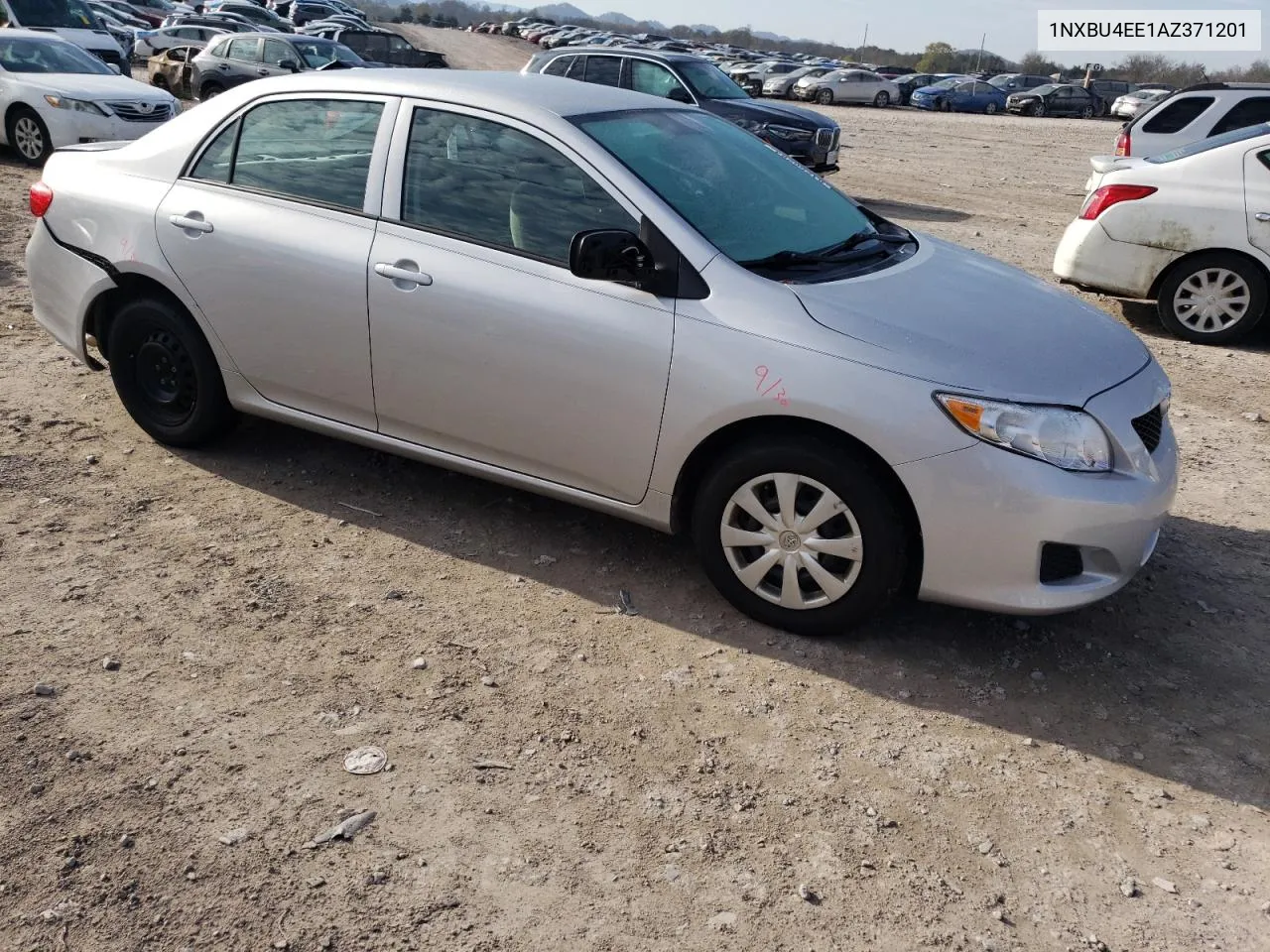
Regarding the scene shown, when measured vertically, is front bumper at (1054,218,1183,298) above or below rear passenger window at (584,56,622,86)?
below

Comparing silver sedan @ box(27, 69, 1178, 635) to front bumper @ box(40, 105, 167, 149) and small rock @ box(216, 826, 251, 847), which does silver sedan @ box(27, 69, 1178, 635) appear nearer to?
small rock @ box(216, 826, 251, 847)

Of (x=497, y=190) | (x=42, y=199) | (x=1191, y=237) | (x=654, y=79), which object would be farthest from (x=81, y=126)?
(x=1191, y=237)

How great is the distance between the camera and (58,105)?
12914 mm

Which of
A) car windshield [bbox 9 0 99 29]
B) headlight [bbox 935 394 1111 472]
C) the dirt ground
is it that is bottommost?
the dirt ground

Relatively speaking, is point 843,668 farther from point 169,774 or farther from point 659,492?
point 169,774

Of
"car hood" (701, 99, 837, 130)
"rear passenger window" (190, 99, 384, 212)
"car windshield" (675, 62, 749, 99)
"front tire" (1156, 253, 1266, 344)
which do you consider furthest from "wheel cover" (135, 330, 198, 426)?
"car windshield" (675, 62, 749, 99)

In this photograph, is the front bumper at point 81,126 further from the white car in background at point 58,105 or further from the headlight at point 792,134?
the headlight at point 792,134

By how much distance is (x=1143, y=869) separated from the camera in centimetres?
293

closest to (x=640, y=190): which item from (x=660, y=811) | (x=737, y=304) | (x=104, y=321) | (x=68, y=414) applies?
(x=737, y=304)

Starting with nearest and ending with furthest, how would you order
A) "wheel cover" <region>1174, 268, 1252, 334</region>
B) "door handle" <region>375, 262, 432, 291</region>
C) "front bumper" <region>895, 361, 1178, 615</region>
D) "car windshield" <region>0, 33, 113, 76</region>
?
1. "front bumper" <region>895, 361, 1178, 615</region>
2. "door handle" <region>375, 262, 432, 291</region>
3. "wheel cover" <region>1174, 268, 1252, 334</region>
4. "car windshield" <region>0, 33, 113, 76</region>

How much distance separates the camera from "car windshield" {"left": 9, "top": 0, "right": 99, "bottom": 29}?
59.0ft

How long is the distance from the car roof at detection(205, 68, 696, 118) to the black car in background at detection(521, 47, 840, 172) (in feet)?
30.2

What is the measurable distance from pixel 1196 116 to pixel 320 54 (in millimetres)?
14860

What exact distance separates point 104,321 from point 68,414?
0.78 metres
